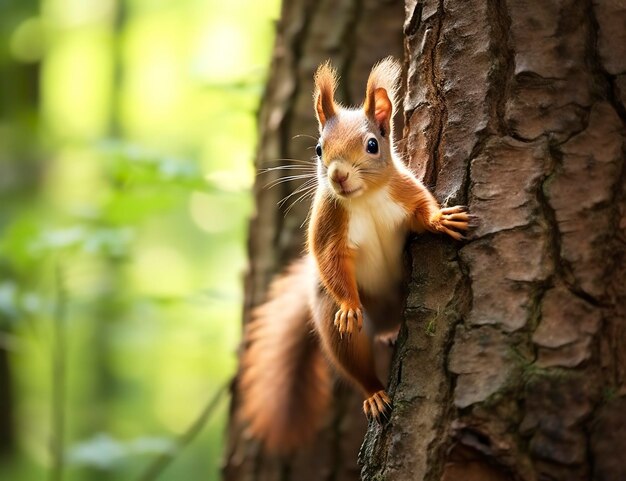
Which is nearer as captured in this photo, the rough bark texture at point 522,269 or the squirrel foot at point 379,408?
the rough bark texture at point 522,269

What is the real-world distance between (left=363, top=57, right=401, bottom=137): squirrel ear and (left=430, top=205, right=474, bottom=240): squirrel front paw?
1.41 ft

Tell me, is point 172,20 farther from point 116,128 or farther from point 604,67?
point 604,67

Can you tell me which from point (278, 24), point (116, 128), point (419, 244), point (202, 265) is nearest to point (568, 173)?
point (419, 244)

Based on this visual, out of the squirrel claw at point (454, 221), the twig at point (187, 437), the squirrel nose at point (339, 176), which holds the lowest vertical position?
the twig at point (187, 437)

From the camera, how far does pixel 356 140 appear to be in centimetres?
177

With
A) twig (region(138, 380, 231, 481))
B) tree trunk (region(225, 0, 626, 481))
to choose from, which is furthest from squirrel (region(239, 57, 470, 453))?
twig (region(138, 380, 231, 481))

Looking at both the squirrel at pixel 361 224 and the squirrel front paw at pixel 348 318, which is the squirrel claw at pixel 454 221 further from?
the squirrel front paw at pixel 348 318

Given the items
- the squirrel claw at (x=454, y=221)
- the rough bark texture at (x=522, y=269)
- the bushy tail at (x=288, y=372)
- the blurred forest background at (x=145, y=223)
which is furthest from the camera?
the blurred forest background at (x=145, y=223)

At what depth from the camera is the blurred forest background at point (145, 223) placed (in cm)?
662

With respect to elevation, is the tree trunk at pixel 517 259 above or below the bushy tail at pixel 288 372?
above

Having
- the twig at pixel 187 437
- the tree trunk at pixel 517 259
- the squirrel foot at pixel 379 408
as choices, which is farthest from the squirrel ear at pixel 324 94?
the twig at pixel 187 437

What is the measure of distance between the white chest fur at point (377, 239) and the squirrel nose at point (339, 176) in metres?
0.10

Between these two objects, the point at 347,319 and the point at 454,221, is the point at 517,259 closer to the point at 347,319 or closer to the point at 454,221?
the point at 454,221

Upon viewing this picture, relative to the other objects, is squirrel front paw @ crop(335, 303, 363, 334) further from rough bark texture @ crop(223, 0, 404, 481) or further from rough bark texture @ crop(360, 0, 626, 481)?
rough bark texture @ crop(223, 0, 404, 481)
